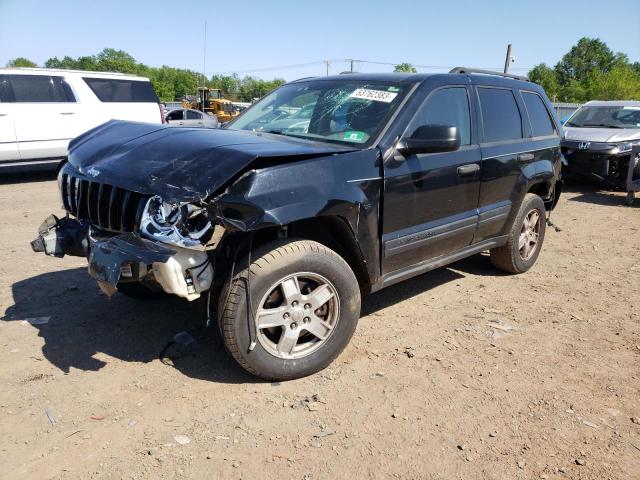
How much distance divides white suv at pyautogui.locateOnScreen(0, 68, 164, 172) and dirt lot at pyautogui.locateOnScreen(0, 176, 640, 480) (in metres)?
5.85

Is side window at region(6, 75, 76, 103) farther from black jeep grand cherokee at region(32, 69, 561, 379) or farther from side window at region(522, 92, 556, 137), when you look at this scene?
side window at region(522, 92, 556, 137)

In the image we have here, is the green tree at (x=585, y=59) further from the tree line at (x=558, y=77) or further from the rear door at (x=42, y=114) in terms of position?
the rear door at (x=42, y=114)

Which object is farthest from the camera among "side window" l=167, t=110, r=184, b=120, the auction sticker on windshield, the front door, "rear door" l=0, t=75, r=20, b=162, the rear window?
"side window" l=167, t=110, r=184, b=120

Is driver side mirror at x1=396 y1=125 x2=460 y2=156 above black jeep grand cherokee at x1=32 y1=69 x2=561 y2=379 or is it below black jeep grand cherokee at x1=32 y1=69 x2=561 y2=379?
above

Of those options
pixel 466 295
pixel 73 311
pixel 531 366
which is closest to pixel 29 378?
pixel 73 311

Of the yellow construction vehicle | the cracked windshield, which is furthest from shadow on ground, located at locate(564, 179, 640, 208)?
the yellow construction vehicle

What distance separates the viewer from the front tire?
2.90m

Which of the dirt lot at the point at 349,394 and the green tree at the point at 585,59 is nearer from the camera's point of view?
the dirt lot at the point at 349,394

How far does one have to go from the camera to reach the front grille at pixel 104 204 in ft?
9.85

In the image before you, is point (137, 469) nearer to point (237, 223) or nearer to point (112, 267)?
point (112, 267)

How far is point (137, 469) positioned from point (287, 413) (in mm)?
824

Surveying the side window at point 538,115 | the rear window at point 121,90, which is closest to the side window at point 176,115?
the rear window at point 121,90

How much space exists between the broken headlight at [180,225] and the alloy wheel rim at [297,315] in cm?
51

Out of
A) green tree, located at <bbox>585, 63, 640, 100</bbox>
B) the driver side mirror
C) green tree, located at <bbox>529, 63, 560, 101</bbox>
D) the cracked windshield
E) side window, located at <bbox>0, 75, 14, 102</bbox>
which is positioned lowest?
the driver side mirror
